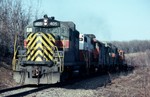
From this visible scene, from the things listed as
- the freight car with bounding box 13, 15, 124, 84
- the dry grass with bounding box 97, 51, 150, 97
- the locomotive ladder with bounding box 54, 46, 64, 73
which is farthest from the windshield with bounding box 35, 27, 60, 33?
the dry grass with bounding box 97, 51, 150, 97

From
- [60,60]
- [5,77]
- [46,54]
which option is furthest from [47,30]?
[5,77]

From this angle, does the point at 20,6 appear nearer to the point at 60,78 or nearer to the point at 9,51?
the point at 9,51

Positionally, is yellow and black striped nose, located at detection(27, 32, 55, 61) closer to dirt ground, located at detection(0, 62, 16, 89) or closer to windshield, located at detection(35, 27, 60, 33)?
windshield, located at detection(35, 27, 60, 33)

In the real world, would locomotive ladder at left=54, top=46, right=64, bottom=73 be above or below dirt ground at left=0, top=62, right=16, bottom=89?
above

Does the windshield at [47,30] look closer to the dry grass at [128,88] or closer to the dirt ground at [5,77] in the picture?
the dirt ground at [5,77]

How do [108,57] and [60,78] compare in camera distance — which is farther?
[108,57]

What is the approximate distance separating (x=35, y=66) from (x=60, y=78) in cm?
127

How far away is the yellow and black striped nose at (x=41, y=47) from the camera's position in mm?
14211

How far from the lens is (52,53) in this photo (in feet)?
46.3

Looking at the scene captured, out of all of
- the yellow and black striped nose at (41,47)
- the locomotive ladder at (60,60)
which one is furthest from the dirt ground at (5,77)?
the locomotive ladder at (60,60)

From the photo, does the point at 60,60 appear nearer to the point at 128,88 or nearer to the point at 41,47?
the point at 41,47

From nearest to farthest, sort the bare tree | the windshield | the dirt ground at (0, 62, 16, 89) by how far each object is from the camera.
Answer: the dirt ground at (0, 62, 16, 89) < the windshield < the bare tree

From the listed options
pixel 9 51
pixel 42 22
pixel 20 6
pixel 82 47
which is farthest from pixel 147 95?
pixel 20 6

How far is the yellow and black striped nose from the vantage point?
1421cm
